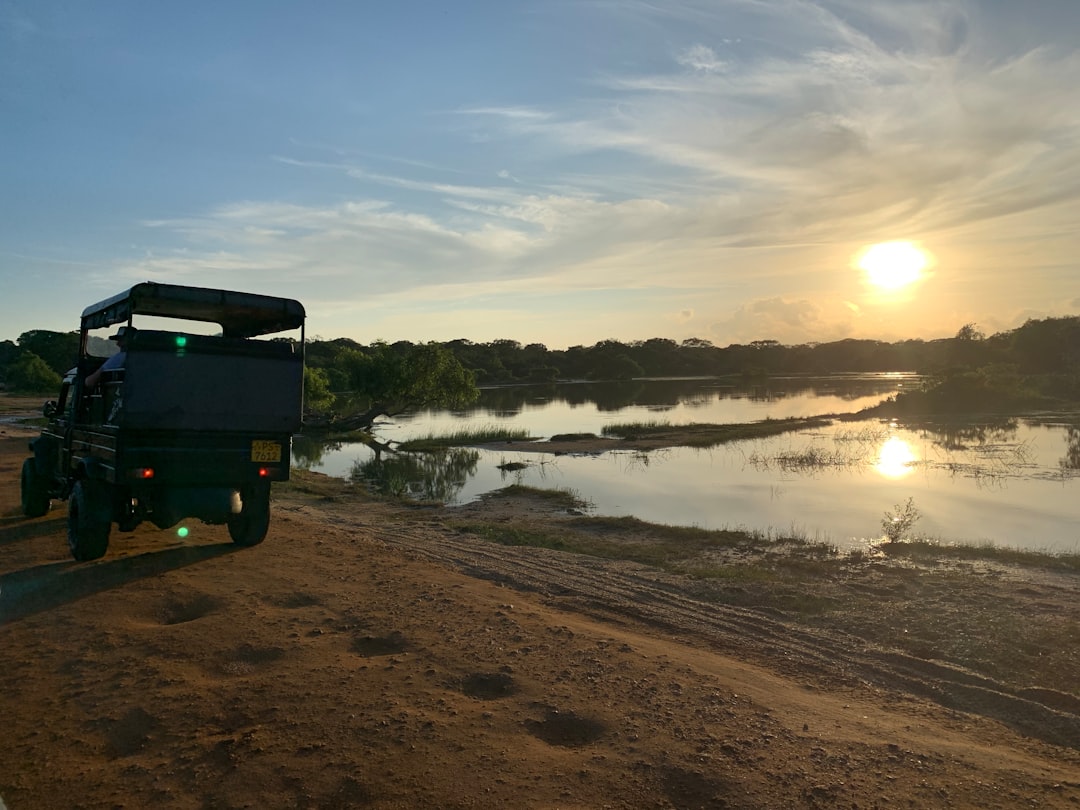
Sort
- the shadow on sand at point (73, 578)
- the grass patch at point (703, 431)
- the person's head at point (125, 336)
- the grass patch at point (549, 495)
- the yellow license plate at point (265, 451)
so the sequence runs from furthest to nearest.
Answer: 1. the grass patch at point (703, 431)
2. the grass patch at point (549, 495)
3. the yellow license plate at point (265, 451)
4. the person's head at point (125, 336)
5. the shadow on sand at point (73, 578)

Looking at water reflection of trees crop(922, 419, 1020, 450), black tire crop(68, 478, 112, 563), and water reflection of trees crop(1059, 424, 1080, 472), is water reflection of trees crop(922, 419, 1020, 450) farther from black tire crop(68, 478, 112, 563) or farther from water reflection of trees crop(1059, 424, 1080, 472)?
black tire crop(68, 478, 112, 563)

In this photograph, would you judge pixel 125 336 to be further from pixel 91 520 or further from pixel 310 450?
pixel 310 450

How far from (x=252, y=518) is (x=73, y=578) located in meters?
2.05

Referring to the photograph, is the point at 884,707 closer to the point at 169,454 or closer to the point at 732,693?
the point at 732,693

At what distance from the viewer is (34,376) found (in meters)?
48.4

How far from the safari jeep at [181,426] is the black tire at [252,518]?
0.01 metres

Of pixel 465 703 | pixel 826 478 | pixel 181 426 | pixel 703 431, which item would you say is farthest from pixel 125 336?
pixel 703 431

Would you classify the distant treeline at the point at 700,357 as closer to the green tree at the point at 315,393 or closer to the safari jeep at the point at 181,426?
the green tree at the point at 315,393

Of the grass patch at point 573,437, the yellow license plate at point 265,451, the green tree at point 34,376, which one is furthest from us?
the green tree at point 34,376

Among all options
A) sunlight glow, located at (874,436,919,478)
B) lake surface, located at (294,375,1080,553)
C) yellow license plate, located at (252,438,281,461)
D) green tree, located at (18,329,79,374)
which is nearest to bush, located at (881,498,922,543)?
lake surface, located at (294,375,1080,553)

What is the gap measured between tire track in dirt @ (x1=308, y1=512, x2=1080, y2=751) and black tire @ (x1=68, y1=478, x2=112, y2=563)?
390cm

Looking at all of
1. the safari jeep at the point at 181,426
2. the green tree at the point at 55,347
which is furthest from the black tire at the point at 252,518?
the green tree at the point at 55,347

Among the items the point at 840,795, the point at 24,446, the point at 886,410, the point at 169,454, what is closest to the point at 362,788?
the point at 840,795

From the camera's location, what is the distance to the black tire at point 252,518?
30.1 feet
